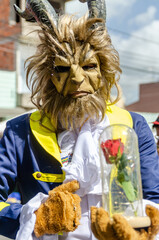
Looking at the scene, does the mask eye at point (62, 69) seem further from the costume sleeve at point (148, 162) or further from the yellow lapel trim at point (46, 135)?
the costume sleeve at point (148, 162)

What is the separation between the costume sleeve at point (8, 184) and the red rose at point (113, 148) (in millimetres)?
515

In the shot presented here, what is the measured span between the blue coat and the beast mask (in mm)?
161

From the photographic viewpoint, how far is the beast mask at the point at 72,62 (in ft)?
5.47

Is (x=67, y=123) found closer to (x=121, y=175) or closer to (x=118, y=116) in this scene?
(x=118, y=116)

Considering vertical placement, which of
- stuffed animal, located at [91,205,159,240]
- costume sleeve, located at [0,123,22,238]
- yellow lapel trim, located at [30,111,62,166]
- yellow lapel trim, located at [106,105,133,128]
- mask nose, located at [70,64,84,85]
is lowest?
costume sleeve, located at [0,123,22,238]

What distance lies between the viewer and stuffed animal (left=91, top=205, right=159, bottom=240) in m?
1.13

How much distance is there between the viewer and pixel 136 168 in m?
1.33

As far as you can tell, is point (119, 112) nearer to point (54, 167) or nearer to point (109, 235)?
point (54, 167)

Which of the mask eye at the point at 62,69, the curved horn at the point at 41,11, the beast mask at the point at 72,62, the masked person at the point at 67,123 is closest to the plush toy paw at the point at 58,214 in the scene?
the masked person at the point at 67,123

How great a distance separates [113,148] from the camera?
1.23 metres

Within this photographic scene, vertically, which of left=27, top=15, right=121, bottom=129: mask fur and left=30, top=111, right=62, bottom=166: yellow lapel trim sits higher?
left=27, top=15, right=121, bottom=129: mask fur

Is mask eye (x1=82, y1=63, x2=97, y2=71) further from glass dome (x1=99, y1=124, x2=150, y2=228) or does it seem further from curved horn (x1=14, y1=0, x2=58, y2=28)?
glass dome (x1=99, y1=124, x2=150, y2=228)

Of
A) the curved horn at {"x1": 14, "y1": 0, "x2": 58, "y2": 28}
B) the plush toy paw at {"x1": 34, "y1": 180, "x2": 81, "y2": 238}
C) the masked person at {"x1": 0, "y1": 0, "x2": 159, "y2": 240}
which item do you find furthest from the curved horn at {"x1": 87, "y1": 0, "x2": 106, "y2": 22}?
the plush toy paw at {"x1": 34, "y1": 180, "x2": 81, "y2": 238}

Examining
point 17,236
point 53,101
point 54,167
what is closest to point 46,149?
point 54,167
